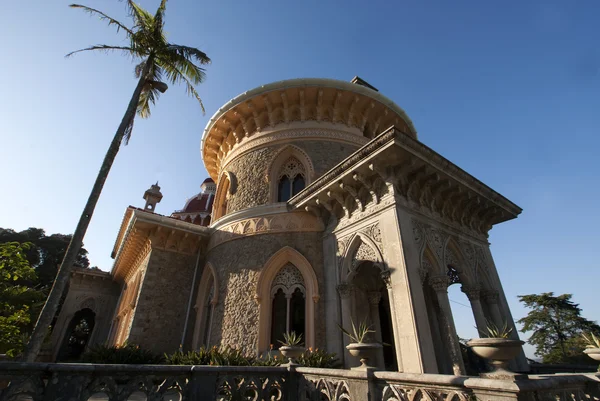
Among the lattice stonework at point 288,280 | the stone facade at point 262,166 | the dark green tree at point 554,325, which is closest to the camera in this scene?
the lattice stonework at point 288,280

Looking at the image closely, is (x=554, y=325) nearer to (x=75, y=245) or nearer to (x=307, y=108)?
(x=307, y=108)

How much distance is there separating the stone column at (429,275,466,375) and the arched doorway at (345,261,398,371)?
165cm

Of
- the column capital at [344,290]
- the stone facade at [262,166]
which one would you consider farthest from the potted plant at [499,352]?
the stone facade at [262,166]

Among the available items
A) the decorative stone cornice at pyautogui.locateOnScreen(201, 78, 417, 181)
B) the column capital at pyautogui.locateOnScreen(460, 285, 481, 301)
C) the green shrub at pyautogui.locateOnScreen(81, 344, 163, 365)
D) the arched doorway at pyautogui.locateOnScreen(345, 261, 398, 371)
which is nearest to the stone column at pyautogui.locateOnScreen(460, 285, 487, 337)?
the column capital at pyautogui.locateOnScreen(460, 285, 481, 301)

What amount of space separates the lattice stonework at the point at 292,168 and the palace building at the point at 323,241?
0.12ft

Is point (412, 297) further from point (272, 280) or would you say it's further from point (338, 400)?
point (272, 280)

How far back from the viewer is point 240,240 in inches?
377

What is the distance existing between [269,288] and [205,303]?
272cm

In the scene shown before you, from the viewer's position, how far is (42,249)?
32.3 metres

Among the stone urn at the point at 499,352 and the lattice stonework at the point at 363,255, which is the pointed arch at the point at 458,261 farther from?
the stone urn at the point at 499,352

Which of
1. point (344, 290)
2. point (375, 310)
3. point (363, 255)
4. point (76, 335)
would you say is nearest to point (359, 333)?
point (344, 290)

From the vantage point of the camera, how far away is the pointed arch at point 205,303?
925 centimetres

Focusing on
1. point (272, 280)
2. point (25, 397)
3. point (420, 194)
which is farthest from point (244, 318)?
point (420, 194)

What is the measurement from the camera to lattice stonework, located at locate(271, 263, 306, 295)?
8.52 m
